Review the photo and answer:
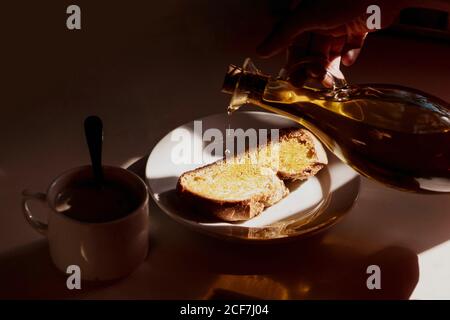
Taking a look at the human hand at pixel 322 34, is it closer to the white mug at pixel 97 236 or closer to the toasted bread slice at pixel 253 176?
the toasted bread slice at pixel 253 176

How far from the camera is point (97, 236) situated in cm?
60

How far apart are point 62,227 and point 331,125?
339 millimetres

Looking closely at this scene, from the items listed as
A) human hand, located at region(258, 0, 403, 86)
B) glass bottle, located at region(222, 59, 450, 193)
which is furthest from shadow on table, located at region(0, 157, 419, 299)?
human hand, located at region(258, 0, 403, 86)

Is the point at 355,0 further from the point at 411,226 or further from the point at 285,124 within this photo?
the point at 411,226

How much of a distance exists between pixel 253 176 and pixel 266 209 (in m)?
0.05

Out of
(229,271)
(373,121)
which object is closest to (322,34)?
(373,121)

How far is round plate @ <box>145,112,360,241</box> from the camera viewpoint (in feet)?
2.29

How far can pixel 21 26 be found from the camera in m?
1.19

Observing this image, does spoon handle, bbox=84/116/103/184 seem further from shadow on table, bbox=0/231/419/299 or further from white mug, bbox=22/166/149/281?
shadow on table, bbox=0/231/419/299

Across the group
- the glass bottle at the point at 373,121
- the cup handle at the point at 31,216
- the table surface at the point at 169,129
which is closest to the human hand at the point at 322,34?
the glass bottle at the point at 373,121

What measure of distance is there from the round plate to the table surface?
3cm

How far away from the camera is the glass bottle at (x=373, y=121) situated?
687mm

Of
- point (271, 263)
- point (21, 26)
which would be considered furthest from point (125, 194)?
point (21, 26)

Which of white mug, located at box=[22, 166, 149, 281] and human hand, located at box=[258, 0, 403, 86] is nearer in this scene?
white mug, located at box=[22, 166, 149, 281]
